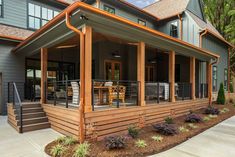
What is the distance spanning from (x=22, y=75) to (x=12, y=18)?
3.41 m

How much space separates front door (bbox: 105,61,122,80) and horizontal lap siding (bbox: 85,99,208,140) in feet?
13.1

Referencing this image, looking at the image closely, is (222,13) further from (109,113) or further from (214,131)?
(109,113)

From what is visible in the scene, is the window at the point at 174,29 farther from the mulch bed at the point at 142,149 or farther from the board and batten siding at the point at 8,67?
the board and batten siding at the point at 8,67

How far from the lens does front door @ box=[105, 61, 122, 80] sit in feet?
33.6

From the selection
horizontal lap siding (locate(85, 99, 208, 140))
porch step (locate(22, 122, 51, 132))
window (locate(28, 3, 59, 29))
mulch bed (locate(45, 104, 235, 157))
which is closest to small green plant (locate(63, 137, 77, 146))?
mulch bed (locate(45, 104, 235, 157))

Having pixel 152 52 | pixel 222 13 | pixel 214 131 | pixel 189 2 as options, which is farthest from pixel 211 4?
pixel 214 131

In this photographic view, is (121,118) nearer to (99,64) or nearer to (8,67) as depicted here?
(99,64)

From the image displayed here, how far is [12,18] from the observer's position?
32.4 ft

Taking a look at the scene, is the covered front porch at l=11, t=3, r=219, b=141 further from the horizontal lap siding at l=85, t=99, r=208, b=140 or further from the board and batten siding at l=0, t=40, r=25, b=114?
the board and batten siding at l=0, t=40, r=25, b=114

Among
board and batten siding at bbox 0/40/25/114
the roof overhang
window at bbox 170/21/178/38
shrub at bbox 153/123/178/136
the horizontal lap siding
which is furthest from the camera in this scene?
window at bbox 170/21/178/38

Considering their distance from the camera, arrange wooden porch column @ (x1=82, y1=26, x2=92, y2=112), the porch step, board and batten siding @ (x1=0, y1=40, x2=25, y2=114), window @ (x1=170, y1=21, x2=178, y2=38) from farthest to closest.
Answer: window @ (x1=170, y1=21, x2=178, y2=38) → board and batten siding @ (x1=0, y1=40, x2=25, y2=114) → the porch step → wooden porch column @ (x1=82, y1=26, x2=92, y2=112)

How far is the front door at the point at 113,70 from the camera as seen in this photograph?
33.6 feet

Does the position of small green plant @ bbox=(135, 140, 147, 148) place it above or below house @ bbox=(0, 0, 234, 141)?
below

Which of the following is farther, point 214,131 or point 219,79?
point 219,79
